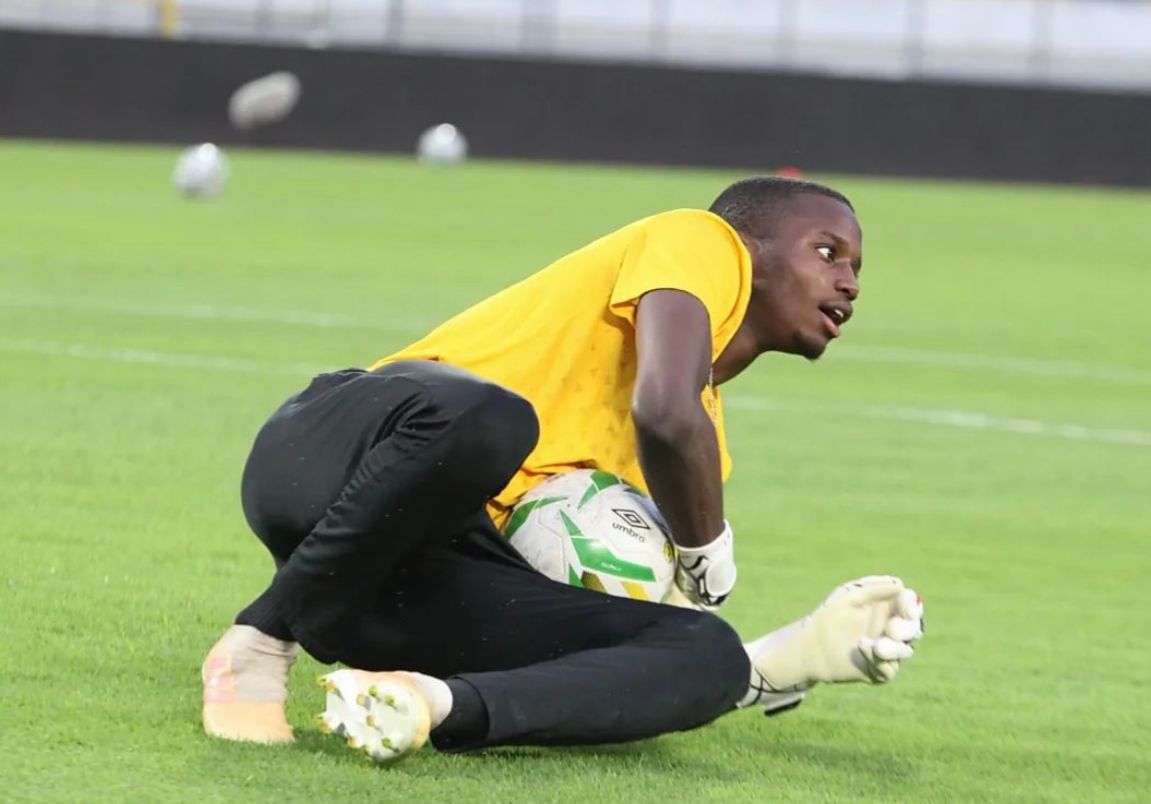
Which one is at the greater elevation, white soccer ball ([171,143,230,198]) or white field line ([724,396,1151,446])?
white field line ([724,396,1151,446])

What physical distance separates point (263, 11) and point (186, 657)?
3939cm

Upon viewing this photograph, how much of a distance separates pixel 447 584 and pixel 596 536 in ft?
1.15

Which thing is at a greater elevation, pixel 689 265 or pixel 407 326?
pixel 689 265

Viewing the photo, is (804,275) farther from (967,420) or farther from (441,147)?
(441,147)

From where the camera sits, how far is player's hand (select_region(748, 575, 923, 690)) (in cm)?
510

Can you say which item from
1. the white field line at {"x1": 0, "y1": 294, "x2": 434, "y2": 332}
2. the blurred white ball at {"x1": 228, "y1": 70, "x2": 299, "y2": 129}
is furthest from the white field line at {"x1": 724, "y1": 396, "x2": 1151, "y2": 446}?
the blurred white ball at {"x1": 228, "y1": 70, "x2": 299, "y2": 129}

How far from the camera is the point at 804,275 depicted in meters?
5.29

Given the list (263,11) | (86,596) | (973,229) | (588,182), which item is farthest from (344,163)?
(86,596)

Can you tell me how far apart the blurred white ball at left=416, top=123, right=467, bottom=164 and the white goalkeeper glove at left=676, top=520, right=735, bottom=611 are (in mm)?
28810

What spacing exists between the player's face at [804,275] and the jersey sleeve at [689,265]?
0.11m

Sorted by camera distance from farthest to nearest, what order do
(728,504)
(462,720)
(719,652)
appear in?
(728,504) < (719,652) < (462,720)

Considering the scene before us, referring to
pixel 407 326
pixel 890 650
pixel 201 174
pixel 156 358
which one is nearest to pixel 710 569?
pixel 890 650

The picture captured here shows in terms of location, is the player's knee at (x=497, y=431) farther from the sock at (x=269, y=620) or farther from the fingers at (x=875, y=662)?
the fingers at (x=875, y=662)

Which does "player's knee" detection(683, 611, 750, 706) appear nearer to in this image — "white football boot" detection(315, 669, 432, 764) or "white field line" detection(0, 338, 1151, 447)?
"white football boot" detection(315, 669, 432, 764)
